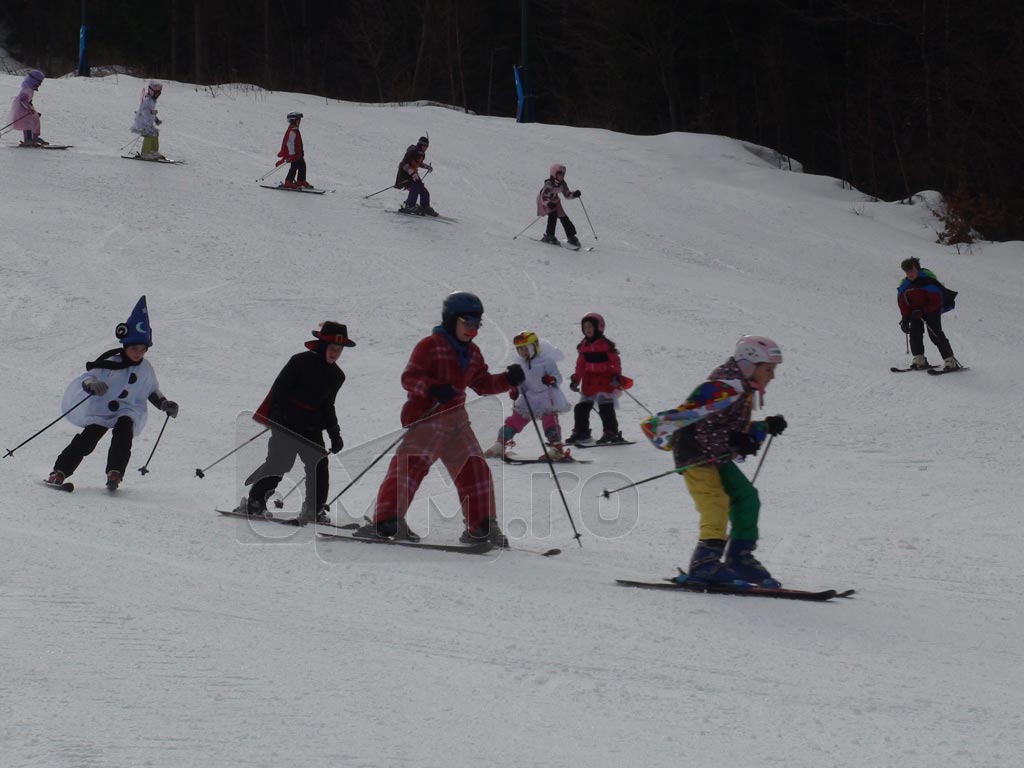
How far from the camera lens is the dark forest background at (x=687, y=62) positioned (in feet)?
93.8

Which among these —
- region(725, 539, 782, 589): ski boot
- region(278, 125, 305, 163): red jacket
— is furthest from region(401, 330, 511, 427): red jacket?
region(278, 125, 305, 163): red jacket

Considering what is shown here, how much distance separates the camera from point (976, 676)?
15.6 ft

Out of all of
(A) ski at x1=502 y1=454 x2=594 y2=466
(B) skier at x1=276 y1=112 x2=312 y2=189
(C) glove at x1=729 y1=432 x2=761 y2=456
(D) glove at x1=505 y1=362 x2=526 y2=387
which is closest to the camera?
(C) glove at x1=729 y1=432 x2=761 y2=456

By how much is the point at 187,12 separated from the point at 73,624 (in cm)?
4943

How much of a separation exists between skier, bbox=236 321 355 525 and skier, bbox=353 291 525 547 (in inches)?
31.3

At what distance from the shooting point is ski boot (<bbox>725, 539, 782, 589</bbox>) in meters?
6.12

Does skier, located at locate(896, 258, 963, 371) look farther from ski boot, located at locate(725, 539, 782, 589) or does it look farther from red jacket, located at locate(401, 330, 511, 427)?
ski boot, located at locate(725, 539, 782, 589)

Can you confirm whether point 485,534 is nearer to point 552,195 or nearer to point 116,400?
point 116,400

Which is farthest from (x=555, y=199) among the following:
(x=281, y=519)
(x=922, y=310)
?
(x=281, y=519)

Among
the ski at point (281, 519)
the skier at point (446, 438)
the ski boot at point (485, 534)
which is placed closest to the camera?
the skier at point (446, 438)

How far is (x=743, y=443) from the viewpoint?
235 inches

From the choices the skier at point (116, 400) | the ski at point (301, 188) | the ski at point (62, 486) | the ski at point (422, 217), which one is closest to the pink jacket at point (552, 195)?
the ski at point (422, 217)

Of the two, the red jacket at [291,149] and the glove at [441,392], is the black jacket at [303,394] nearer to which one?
the glove at [441,392]

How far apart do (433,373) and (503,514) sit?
6.13ft
